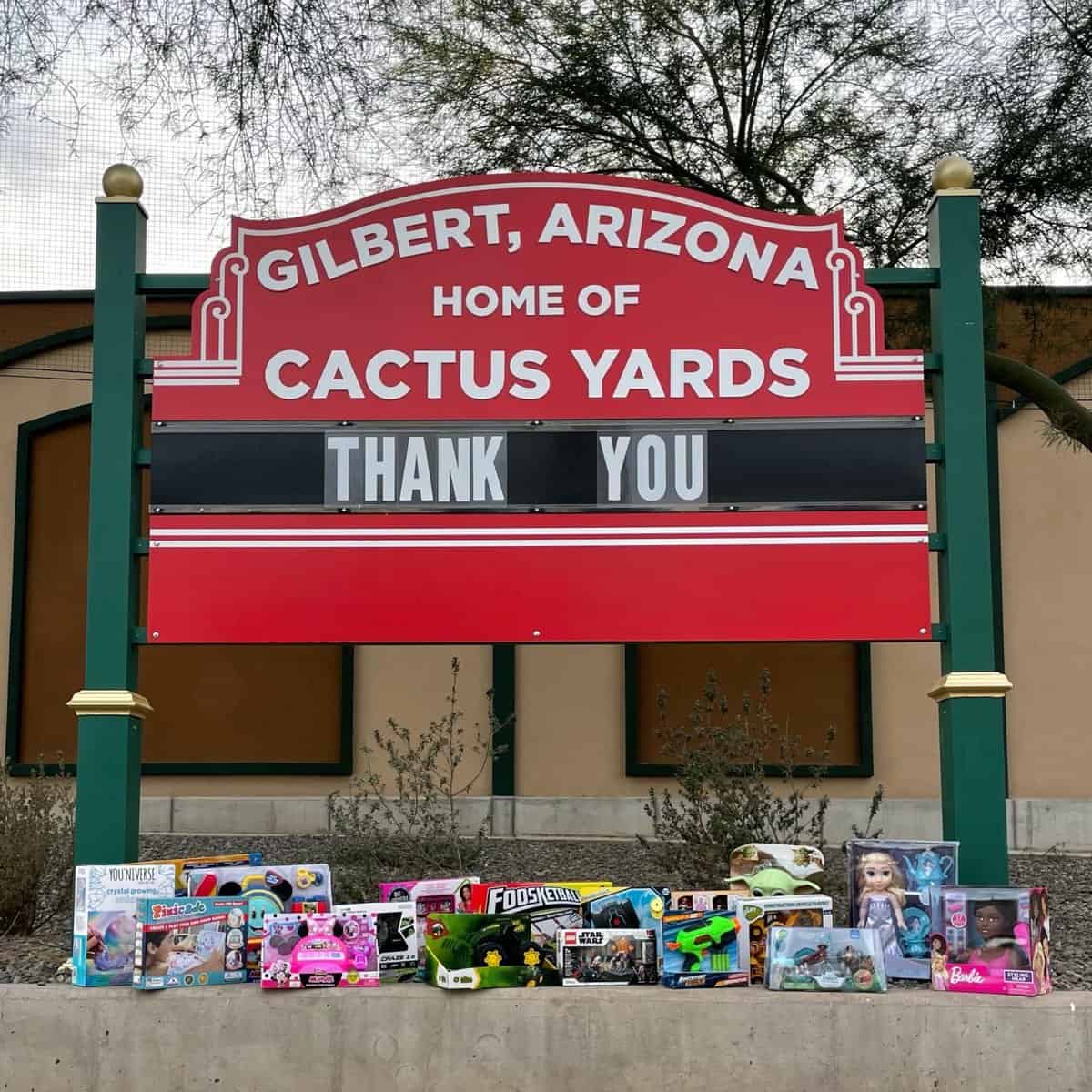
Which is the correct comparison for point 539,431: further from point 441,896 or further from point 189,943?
point 189,943

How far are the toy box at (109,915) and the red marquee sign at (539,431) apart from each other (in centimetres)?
108

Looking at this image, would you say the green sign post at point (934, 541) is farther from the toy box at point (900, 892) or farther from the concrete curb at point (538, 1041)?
the concrete curb at point (538, 1041)

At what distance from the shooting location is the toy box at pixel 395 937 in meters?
5.70

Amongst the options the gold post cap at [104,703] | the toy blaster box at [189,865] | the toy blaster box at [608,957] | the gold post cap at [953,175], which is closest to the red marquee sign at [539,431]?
the gold post cap at [104,703]

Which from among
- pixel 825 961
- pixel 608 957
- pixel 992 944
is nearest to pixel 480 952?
pixel 608 957

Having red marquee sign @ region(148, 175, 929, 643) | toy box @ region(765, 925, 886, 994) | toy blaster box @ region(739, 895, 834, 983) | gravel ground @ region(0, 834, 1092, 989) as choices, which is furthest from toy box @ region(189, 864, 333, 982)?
toy box @ region(765, 925, 886, 994)

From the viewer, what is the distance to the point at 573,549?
6.45m

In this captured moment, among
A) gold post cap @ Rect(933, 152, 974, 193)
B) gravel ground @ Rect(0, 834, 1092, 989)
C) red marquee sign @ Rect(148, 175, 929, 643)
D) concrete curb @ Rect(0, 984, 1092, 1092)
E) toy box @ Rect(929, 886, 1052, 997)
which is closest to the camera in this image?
concrete curb @ Rect(0, 984, 1092, 1092)

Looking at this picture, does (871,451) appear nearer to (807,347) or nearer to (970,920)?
(807,347)

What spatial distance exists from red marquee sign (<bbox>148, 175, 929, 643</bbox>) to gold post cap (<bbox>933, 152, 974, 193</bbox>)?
53 cm

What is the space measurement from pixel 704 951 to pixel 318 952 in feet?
5.00

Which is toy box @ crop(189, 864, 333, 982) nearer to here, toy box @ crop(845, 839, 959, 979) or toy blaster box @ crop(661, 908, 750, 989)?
toy blaster box @ crop(661, 908, 750, 989)

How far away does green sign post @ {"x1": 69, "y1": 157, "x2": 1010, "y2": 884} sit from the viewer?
6.23 m

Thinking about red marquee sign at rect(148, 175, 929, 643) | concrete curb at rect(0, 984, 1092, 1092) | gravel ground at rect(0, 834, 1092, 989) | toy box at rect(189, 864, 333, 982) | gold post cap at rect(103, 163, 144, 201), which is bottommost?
concrete curb at rect(0, 984, 1092, 1092)
